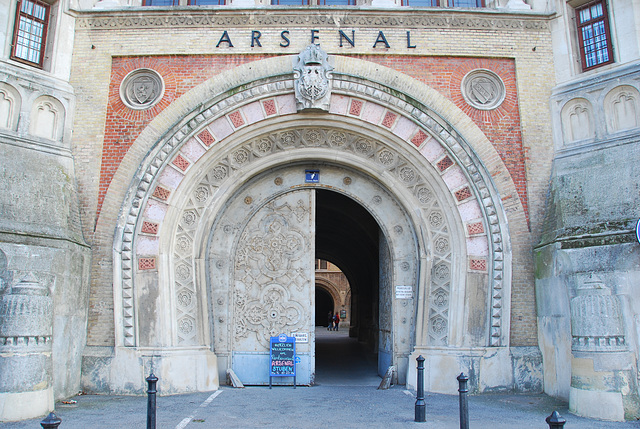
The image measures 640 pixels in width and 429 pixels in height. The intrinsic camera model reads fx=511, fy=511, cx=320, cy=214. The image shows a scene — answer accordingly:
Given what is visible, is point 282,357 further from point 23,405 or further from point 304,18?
point 304,18

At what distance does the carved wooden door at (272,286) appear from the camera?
10.5 metres

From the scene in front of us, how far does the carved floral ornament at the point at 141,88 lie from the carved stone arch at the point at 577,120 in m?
8.14

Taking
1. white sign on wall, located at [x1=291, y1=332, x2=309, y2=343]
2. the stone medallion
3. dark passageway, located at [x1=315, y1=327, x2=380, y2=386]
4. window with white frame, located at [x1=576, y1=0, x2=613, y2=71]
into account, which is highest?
window with white frame, located at [x1=576, y1=0, x2=613, y2=71]

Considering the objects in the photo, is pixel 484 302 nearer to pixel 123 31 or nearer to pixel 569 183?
pixel 569 183

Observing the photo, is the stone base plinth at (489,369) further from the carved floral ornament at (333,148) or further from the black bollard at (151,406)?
the black bollard at (151,406)

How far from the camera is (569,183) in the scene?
31.6ft

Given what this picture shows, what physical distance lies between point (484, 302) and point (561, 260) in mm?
1539

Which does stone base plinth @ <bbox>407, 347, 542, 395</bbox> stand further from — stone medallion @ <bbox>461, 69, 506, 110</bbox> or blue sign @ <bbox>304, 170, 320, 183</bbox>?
stone medallion @ <bbox>461, 69, 506, 110</bbox>

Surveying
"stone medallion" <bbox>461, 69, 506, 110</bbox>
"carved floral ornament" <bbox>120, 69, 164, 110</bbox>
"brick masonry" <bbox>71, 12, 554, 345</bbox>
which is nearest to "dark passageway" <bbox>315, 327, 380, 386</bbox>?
"brick masonry" <bbox>71, 12, 554, 345</bbox>

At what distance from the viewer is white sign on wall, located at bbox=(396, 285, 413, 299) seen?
10.6 metres

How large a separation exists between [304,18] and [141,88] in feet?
12.0

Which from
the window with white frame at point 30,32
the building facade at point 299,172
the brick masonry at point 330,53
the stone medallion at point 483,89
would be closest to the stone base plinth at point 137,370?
the building facade at point 299,172

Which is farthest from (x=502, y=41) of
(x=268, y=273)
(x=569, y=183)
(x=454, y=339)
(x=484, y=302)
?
(x=268, y=273)

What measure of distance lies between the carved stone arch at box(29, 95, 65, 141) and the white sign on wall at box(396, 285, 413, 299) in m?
7.45
